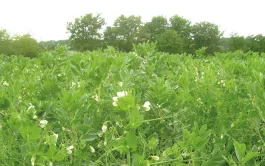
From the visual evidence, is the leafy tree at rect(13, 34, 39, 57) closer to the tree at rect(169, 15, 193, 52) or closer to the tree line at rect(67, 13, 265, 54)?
the tree line at rect(67, 13, 265, 54)

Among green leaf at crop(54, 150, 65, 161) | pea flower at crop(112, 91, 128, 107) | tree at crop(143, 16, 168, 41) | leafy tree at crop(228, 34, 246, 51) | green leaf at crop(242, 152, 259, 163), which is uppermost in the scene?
tree at crop(143, 16, 168, 41)

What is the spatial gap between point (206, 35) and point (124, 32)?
16122 millimetres

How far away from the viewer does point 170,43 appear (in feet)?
168

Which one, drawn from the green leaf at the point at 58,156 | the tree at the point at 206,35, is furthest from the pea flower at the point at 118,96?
the tree at the point at 206,35

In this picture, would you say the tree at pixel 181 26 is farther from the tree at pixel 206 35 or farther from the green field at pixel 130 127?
the green field at pixel 130 127

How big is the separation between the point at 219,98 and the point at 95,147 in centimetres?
89

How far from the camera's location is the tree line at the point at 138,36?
51.4 m

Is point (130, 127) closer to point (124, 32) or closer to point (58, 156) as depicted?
point (58, 156)

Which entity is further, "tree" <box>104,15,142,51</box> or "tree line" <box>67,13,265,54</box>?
"tree" <box>104,15,142,51</box>

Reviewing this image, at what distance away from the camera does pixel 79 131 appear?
1.54 m

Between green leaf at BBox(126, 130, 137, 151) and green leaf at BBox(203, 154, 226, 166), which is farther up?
green leaf at BBox(126, 130, 137, 151)

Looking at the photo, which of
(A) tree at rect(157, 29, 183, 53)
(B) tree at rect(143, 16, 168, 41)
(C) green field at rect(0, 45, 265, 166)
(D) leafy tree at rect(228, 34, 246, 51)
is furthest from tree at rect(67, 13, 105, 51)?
(C) green field at rect(0, 45, 265, 166)

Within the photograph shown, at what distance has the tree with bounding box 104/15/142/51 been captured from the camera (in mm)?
66438

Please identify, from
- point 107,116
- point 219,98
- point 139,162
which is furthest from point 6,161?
point 219,98
